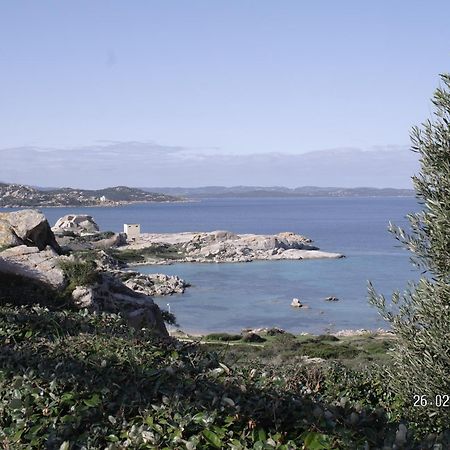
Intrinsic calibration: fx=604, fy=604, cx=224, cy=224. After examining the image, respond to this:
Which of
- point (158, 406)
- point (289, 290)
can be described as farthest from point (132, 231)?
point (158, 406)

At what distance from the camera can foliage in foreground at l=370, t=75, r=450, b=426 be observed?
7.14 meters

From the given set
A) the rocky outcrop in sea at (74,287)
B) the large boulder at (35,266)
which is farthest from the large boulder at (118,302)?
the large boulder at (35,266)

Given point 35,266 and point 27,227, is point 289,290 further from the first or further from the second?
point 35,266

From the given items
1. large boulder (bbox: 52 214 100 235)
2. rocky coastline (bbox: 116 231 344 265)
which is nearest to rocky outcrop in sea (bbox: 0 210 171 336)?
rocky coastline (bbox: 116 231 344 265)

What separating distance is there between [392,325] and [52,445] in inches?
210

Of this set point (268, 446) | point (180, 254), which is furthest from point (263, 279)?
point (268, 446)

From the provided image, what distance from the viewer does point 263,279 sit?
7794 cm

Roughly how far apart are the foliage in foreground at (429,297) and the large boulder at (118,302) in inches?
290

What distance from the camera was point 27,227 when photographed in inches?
789

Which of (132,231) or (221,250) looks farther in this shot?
(132,231)

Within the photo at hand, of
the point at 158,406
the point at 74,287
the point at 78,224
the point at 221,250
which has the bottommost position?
the point at 221,250

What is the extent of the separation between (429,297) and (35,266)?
10.3 meters

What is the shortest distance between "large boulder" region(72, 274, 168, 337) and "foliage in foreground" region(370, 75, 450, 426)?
7366 mm

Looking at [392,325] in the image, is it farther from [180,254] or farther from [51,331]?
[180,254]
